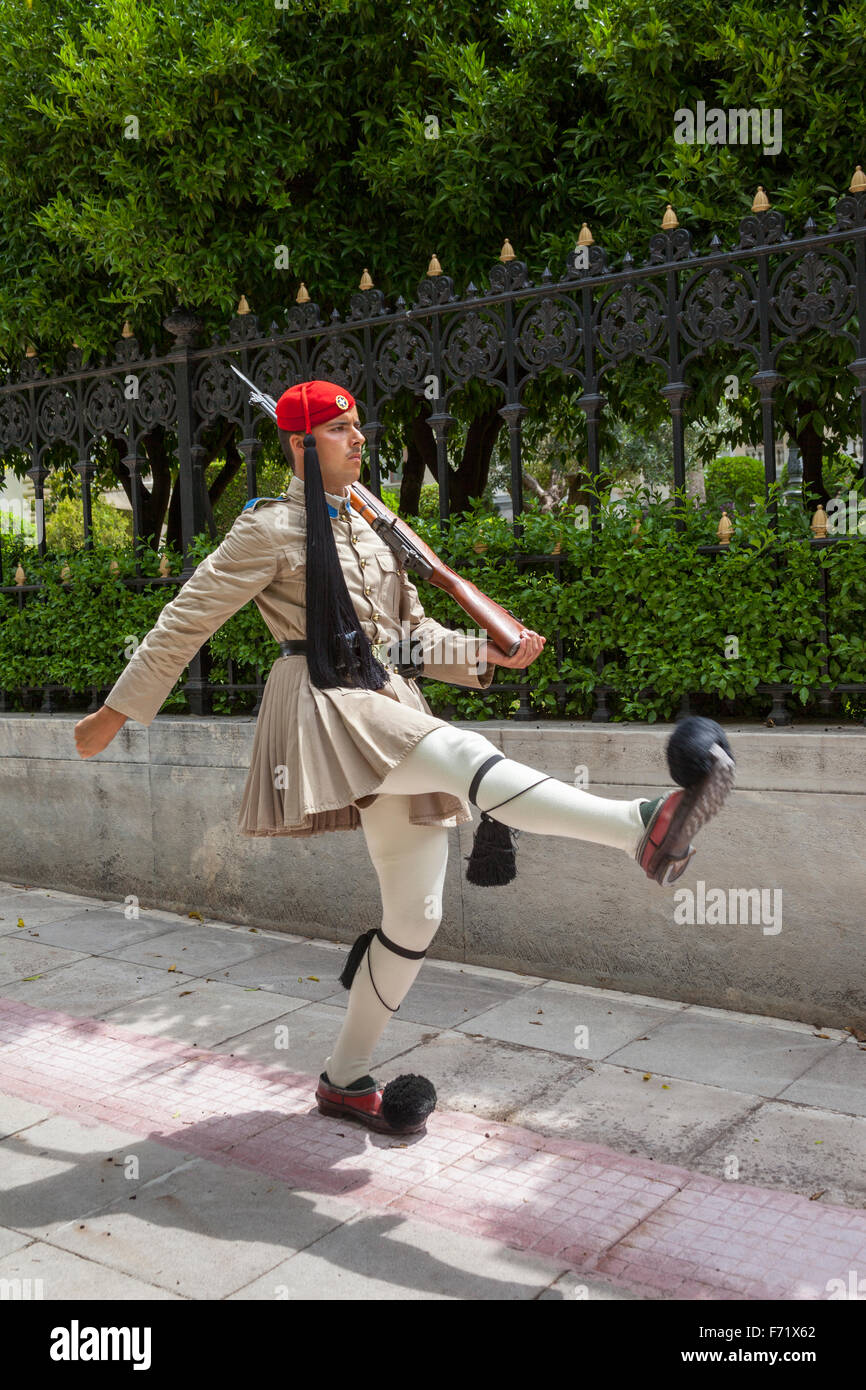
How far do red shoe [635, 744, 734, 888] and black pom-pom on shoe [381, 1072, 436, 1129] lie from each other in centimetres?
128

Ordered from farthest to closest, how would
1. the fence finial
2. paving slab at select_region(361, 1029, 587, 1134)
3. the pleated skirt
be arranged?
the fence finial
paving slab at select_region(361, 1029, 587, 1134)
the pleated skirt

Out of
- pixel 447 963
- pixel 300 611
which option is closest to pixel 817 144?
pixel 300 611

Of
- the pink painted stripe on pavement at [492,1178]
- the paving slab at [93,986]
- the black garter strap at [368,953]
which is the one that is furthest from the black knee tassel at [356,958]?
the paving slab at [93,986]

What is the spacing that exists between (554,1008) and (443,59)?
480cm

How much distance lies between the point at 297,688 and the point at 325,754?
24cm

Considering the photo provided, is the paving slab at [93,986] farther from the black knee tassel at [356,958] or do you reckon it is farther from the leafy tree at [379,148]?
the leafy tree at [379,148]

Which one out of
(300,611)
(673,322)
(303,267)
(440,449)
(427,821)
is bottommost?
(427,821)

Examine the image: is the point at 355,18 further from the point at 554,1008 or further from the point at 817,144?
the point at 554,1008

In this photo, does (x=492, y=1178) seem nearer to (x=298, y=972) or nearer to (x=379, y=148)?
(x=298, y=972)

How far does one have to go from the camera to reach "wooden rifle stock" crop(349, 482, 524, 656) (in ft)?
12.2

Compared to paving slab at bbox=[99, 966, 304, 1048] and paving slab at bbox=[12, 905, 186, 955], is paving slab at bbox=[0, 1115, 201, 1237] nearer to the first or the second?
paving slab at bbox=[99, 966, 304, 1048]

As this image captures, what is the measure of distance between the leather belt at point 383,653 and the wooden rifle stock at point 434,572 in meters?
0.24

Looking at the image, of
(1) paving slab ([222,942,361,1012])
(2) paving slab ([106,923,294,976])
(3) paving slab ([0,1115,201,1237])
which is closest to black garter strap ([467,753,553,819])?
(3) paving slab ([0,1115,201,1237])

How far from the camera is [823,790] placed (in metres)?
4.71
